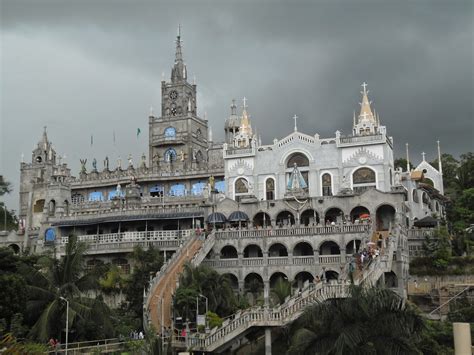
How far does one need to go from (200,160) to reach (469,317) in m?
50.8

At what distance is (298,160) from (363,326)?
42.3 metres

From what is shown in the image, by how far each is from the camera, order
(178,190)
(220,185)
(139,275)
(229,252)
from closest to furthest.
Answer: (139,275)
(229,252)
(220,185)
(178,190)

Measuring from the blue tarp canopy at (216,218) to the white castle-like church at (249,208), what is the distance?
506 millimetres

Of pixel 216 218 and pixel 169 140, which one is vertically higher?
pixel 169 140

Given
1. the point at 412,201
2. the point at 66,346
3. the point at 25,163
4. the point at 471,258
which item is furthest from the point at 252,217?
the point at 25,163

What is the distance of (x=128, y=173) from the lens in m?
79.7

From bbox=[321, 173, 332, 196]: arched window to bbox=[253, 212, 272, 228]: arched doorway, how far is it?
21.8 feet

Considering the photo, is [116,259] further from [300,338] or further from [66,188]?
[300,338]

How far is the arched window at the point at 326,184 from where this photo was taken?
197 feet

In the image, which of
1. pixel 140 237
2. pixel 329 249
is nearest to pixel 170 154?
pixel 140 237

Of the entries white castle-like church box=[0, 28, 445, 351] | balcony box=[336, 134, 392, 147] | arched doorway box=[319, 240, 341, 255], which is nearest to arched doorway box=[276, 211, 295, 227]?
white castle-like church box=[0, 28, 445, 351]

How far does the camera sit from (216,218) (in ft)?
184

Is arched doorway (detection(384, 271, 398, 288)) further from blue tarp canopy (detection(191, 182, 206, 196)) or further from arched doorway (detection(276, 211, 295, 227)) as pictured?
blue tarp canopy (detection(191, 182, 206, 196))

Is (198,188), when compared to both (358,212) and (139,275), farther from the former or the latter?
(139,275)
